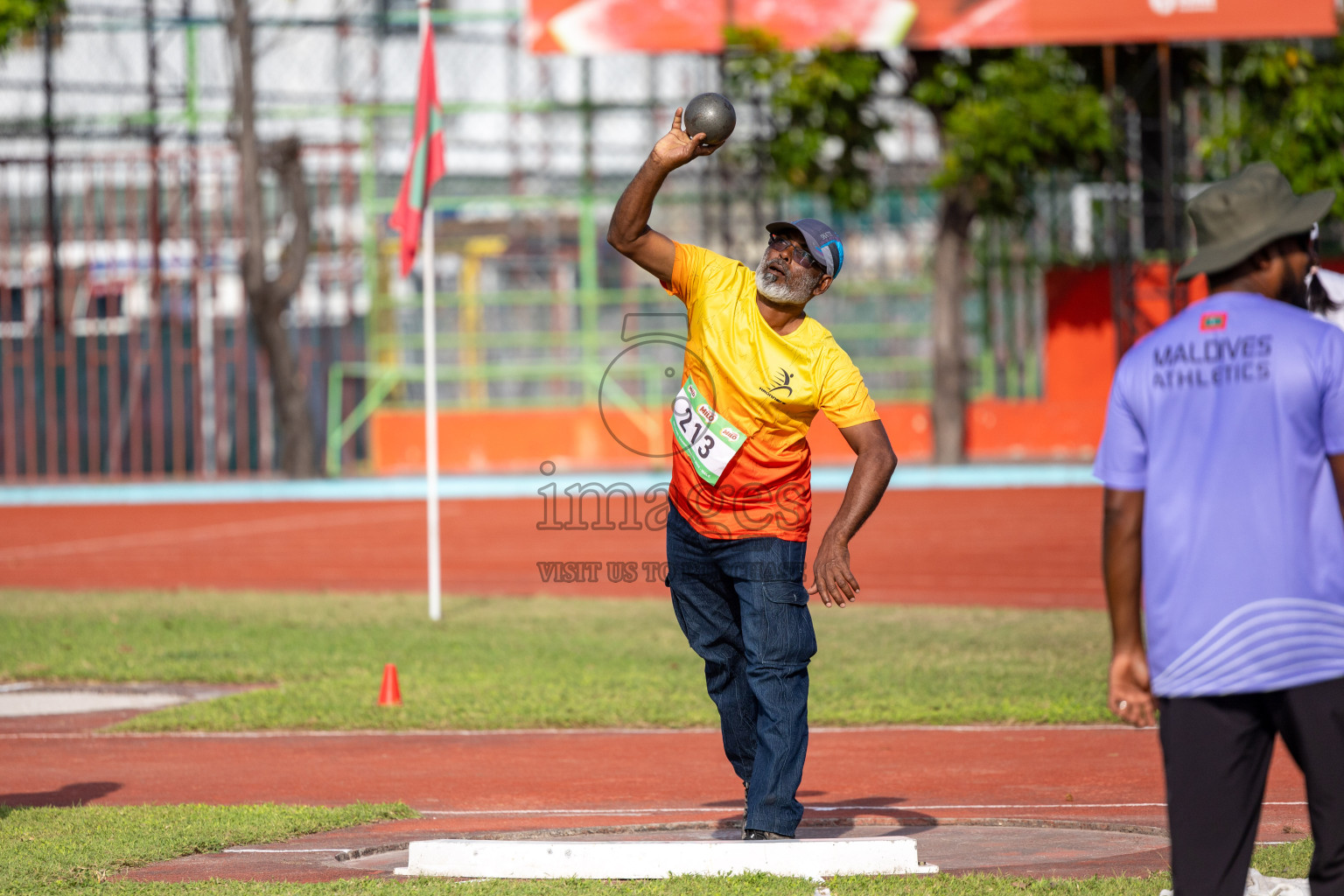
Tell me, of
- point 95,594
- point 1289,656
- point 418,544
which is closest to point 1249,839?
point 1289,656

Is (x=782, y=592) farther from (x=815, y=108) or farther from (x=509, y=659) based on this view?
(x=815, y=108)

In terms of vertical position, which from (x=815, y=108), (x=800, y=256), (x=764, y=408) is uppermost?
(x=815, y=108)

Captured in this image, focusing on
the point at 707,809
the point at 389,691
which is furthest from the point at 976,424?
the point at 707,809

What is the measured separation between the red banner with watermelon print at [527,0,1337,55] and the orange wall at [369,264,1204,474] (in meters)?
4.73

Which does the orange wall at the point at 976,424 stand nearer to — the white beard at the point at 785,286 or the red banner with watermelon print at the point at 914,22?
the red banner with watermelon print at the point at 914,22

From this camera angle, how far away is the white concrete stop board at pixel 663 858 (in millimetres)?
5523

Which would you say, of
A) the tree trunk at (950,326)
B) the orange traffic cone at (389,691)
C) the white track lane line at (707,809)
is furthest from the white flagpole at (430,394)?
the tree trunk at (950,326)

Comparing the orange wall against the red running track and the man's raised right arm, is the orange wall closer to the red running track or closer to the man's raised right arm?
the red running track

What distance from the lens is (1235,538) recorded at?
3746mm

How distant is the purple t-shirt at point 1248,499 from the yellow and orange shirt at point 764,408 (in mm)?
1940

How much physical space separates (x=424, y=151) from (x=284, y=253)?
61.1ft

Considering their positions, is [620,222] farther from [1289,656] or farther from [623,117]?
[623,117]

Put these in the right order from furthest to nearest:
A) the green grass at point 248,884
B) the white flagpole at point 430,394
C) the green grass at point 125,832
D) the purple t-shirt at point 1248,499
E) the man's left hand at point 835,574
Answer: the white flagpole at point 430,394 → the green grass at point 125,832 → the man's left hand at point 835,574 → the green grass at point 248,884 → the purple t-shirt at point 1248,499

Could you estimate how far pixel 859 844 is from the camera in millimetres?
5523
